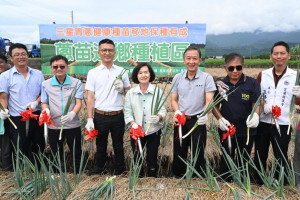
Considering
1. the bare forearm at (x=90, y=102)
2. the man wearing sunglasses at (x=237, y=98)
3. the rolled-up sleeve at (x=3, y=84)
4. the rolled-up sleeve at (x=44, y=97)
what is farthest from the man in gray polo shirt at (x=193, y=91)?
the rolled-up sleeve at (x=3, y=84)

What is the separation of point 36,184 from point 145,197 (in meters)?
0.79

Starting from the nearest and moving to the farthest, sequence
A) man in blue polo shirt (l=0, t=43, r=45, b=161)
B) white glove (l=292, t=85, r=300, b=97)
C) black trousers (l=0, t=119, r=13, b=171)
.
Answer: white glove (l=292, t=85, r=300, b=97) → man in blue polo shirt (l=0, t=43, r=45, b=161) → black trousers (l=0, t=119, r=13, b=171)

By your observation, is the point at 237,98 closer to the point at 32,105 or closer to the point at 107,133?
the point at 107,133

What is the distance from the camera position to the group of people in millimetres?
2336

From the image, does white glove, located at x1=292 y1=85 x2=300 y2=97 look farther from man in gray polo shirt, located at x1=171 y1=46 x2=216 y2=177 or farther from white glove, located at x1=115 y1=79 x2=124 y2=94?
white glove, located at x1=115 y1=79 x2=124 y2=94

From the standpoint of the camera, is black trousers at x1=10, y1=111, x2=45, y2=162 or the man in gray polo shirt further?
black trousers at x1=10, y1=111, x2=45, y2=162

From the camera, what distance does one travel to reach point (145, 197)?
5.03 ft

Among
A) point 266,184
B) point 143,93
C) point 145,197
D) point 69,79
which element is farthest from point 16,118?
point 266,184

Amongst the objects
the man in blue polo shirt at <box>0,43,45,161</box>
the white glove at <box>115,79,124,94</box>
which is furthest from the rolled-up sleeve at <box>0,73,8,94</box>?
the white glove at <box>115,79,124,94</box>

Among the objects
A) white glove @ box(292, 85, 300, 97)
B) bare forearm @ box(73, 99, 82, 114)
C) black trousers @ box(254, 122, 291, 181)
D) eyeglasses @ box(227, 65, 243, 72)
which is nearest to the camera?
white glove @ box(292, 85, 300, 97)

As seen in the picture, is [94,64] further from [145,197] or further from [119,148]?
[145,197]

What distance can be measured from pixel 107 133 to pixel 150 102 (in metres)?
0.73

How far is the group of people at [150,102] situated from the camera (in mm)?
2336

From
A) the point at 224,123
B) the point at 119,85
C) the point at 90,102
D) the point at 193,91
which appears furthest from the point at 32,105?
the point at 224,123
